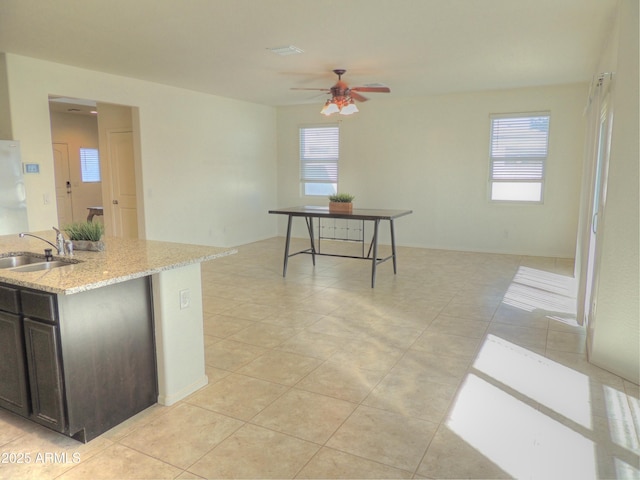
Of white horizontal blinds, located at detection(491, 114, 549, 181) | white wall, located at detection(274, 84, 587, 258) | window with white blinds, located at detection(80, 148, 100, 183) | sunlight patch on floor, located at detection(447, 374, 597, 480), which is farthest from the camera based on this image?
window with white blinds, located at detection(80, 148, 100, 183)

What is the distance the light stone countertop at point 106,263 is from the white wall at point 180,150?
204 cm

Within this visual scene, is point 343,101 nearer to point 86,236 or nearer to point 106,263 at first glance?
point 86,236

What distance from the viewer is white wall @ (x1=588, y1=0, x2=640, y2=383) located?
9.00 ft

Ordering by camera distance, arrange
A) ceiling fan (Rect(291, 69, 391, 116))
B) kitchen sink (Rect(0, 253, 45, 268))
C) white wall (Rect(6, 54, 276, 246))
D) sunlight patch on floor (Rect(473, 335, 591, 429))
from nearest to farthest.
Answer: sunlight patch on floor (Rect(473, 335, 591, 429))
kitchen sink (Rect(0, 253, 45, 268))
white wall (Rect(6, 54, 276, 246))
ceiling fan (Rect(291, 69, 391, 116))

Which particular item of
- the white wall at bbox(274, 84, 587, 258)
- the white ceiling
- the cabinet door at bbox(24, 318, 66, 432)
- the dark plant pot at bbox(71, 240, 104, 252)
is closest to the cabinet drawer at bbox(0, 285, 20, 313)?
the cabinet door at bbox(24, 318, 66, 432)

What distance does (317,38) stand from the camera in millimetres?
4078

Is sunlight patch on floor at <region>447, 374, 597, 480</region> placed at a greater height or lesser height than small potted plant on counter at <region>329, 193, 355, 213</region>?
lesser

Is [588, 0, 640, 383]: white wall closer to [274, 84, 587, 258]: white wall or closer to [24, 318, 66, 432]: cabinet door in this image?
[24, 318, 66, 432]: cabinet door

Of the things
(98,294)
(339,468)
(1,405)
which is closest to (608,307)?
(339,468)

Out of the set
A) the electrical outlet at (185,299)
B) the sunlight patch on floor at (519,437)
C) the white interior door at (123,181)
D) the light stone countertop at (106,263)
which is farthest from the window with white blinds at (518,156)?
the electrical outlet at (185,299)

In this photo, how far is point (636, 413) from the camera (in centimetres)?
248

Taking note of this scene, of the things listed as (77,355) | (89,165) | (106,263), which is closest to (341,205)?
(106,263)

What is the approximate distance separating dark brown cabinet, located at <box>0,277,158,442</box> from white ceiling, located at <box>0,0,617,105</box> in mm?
2247

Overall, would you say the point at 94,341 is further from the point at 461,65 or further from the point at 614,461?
the point at 461,65
